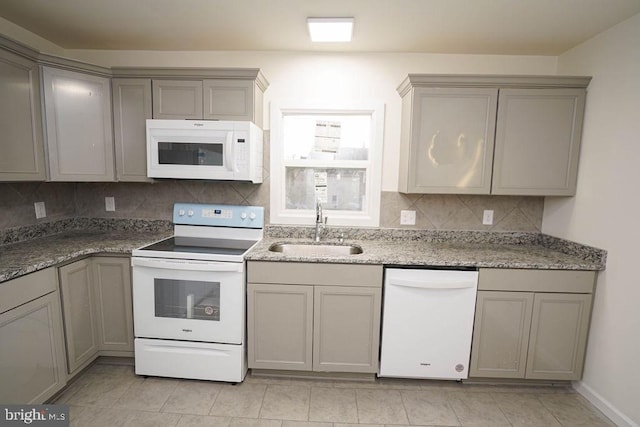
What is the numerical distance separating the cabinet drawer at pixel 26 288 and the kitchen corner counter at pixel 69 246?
4cm

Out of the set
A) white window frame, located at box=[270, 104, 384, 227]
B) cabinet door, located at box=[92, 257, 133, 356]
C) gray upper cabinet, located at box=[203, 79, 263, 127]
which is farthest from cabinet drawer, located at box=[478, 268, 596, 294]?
cabinet door, located at box=[92, 257, 133, 356]

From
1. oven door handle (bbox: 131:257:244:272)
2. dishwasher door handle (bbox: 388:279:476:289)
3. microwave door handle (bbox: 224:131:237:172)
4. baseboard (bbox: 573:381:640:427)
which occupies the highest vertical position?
microwave door handle (bbox: 224:131:237:172)

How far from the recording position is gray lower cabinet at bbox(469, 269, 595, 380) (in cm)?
195

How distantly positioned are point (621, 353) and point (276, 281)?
2.13 metres

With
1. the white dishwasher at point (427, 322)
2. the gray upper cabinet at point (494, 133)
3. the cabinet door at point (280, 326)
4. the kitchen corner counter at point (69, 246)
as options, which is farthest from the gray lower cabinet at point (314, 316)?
the kitchen corner counter at point (69, 246)

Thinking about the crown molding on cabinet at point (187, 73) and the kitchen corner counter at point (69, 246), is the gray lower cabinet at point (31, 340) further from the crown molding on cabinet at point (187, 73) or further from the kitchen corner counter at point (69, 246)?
the crown molding on cabinet at point (187, 73)

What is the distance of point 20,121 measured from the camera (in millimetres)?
1901

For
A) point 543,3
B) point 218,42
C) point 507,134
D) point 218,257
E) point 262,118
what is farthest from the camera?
point 262,118

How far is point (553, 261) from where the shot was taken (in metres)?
1.98

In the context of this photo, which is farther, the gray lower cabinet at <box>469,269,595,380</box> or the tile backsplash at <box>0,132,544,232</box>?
the tile backsplash at <box>0,132,544,232</box>

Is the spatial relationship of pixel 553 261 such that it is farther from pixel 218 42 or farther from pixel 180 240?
pixel 218 42

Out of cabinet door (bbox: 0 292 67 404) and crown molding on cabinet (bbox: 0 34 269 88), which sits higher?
crown molding on cabinet (bbox: 0 34 269 88)

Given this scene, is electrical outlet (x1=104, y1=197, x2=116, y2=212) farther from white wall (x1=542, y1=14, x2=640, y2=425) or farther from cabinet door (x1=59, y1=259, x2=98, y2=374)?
white wall (x1=542, y1=14, x2=640, y2=425)

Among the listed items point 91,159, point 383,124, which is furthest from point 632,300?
point 91,159
